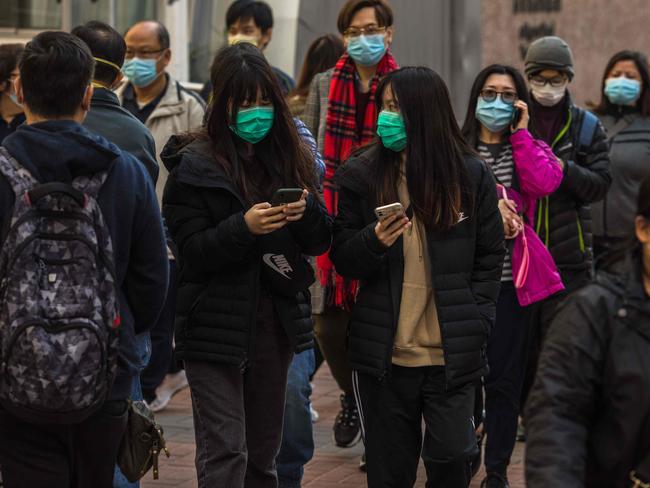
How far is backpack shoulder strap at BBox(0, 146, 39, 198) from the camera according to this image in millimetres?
4414

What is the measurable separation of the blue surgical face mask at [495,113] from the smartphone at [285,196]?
186 cm

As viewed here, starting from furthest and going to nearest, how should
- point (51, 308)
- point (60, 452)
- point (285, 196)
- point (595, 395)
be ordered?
point (285, 196), point (60, 452), point (51, 308), point (595, 395)

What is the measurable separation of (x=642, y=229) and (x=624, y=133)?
549cm

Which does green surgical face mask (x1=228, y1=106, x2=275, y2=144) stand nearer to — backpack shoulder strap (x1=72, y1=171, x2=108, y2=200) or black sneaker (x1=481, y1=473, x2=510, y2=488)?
backpack shoulder strap (x1=72, y1=171, x2=108, y2=200)

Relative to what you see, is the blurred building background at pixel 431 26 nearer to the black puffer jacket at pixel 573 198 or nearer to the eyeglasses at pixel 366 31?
the eyeglasses at pixel 366 31

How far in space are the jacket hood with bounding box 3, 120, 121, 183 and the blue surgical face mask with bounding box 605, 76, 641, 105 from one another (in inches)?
205

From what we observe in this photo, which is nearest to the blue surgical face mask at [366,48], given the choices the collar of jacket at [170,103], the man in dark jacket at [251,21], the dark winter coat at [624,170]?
the collar of jacket at [170,103]

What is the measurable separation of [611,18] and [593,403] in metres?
10.4

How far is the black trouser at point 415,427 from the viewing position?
5336 millimetres

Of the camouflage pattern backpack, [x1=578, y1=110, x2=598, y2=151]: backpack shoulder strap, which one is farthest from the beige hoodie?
[x1=578, y1=110, x2=598, y2=151]: backpack shoulder strap

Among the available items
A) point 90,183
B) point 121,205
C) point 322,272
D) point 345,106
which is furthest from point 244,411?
point 345,106

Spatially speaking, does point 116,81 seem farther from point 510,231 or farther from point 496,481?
point 496,481

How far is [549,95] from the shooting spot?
727 cm

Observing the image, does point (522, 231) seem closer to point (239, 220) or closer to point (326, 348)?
point (326, 348)
